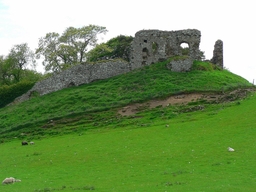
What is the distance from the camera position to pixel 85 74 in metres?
58.2

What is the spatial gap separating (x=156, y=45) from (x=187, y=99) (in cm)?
1627

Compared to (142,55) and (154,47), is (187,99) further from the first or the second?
(154,47)

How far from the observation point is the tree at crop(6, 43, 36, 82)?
82938 millimetres

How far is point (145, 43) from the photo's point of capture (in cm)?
5834

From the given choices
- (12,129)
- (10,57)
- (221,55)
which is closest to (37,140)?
(12,129)

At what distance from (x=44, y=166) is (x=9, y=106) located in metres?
35.4

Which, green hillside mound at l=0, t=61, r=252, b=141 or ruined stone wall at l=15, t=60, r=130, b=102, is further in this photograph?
ruined stone wall at l=15, t=60, r=130, b=102

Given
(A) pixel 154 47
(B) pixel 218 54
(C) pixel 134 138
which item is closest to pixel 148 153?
(C) pixel 134 138

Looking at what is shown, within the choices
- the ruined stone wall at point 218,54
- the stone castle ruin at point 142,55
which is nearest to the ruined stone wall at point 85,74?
the stone castle ruin at point 142,55

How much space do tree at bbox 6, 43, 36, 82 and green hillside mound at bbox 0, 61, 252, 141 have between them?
26.8m

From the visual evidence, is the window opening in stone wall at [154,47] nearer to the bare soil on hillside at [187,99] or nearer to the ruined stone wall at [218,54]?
the ruined stone wall at [218,54]

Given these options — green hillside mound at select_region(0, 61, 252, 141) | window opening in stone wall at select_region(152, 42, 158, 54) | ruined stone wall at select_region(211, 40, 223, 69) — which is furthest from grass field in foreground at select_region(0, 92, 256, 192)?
window opening in stone wall at select_region(152, 42, 158, 54)

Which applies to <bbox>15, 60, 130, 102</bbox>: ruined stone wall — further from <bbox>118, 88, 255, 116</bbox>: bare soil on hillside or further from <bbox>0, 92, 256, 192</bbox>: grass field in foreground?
<bbox>0, 92, 256, 192</bbox>: grass field in foreground

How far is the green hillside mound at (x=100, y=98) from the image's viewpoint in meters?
44.2
